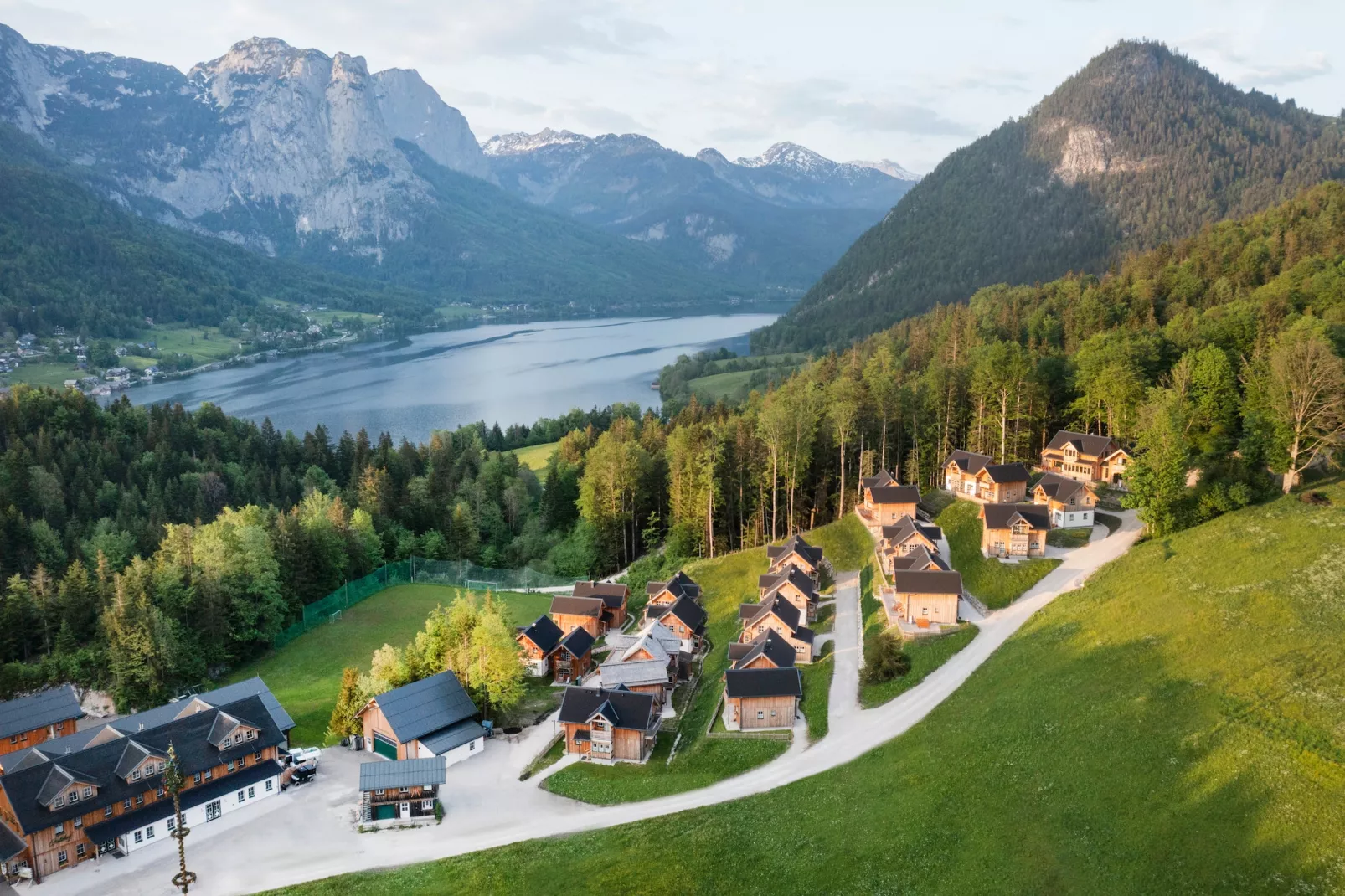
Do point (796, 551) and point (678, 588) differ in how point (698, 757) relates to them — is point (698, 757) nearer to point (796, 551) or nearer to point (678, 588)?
point (678, 588)

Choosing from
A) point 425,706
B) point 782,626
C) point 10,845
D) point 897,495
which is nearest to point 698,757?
point 782,626

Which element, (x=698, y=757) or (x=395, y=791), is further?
(x=698, y=757)

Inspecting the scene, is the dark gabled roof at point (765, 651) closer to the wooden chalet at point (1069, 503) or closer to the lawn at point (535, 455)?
the wooden chalet at point (1069, 503)

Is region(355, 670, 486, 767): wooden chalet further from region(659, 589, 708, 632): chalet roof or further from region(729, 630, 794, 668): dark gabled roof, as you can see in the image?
region(659, 589, 708, 632): chalet roof

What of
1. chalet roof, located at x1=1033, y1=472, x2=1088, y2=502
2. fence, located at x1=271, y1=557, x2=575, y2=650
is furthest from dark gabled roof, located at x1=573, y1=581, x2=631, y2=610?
chalet roof, located at x1=1033, y1=472, x2=1088, y2=502

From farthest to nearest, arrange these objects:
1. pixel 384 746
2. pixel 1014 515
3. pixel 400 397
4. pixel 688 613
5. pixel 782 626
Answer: pixel 400 397, pixel 688 613, pixel 1014 515, pixel 782 626, pixel 384 746

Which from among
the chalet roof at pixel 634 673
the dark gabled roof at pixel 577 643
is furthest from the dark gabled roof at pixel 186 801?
the dark gabled roof at pixel 577 643

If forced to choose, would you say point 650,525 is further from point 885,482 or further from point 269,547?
point 269,547

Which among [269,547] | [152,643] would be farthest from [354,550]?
[152,643]
